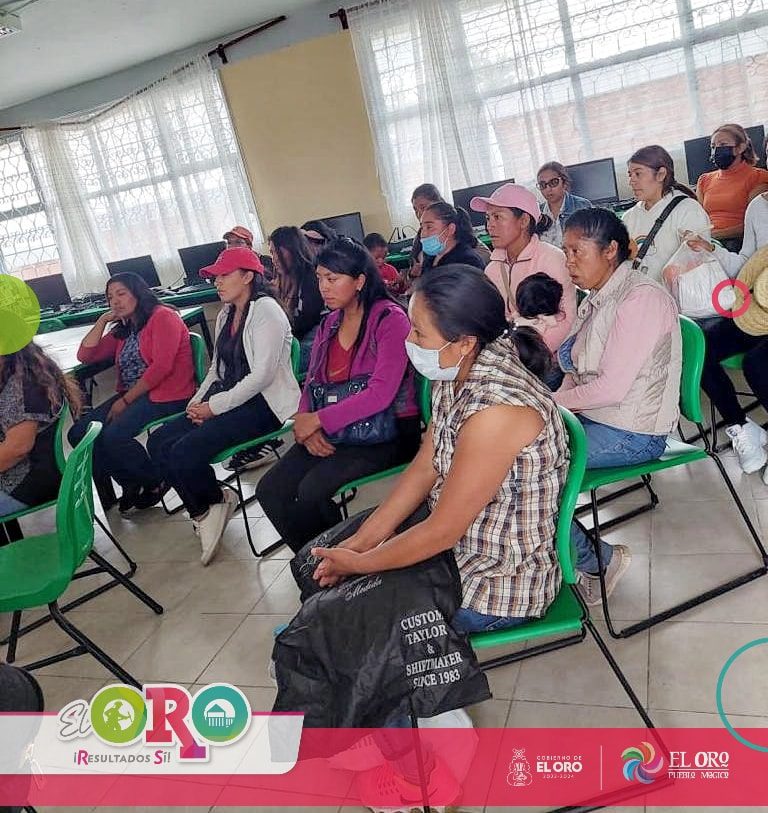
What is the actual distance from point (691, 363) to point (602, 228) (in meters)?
0.44

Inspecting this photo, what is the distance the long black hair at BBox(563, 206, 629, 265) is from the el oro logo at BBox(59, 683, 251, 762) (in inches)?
61.6

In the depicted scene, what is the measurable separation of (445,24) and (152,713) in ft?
17.7

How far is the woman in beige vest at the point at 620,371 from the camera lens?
180 cm

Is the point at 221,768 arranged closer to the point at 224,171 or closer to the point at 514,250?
the point at 514,250

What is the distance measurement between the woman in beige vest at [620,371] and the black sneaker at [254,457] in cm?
139

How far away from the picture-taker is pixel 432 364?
141cm

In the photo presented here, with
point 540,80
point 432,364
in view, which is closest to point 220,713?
point 432,364

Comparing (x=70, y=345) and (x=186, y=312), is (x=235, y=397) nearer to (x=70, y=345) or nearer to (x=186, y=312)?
(x=186, y=312)

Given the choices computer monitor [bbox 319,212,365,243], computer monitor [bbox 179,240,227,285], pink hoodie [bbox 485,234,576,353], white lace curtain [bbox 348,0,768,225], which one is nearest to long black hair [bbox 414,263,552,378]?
pink hoodie [bbox 485,234,576,353]

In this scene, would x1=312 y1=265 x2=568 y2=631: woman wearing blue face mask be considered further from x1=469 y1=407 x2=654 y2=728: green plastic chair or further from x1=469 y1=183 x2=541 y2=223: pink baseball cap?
x1=469 y1=183 x2=541 y2=223: pink baseball cap

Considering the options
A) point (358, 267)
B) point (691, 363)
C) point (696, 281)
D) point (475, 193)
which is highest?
point (475, 193)

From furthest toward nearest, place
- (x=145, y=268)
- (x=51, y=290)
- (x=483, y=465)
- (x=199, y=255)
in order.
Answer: (x=51, y=290) < (x=145, y=268) < (x=199, y=255) < (x=483, y=465)

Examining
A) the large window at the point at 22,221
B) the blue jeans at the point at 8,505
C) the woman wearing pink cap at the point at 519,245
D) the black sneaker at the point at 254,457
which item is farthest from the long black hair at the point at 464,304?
the large window at the point at 22,221

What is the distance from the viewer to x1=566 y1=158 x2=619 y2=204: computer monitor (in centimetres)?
503
